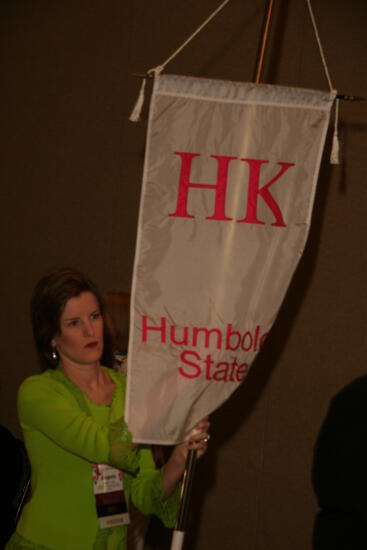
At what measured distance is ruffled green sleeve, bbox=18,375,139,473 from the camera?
235cm

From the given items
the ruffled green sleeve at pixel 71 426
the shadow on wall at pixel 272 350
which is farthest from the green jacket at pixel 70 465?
the shadow on wall at pixel 272 350

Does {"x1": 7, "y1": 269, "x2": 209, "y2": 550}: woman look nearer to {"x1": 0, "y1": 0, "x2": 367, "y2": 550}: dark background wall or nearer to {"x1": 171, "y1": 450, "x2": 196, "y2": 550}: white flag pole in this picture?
{"x1": 171, "y1": 450, "x2": 196, "y2": 550}: white flag pole

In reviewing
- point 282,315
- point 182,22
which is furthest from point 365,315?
point 182,22

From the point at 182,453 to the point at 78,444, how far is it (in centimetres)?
29

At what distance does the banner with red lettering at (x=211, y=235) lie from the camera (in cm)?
223

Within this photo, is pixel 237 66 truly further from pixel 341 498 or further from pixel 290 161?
pixel 341 498

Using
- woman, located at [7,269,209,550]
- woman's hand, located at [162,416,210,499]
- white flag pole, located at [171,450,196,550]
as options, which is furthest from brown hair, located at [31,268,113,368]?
white flag pole, located at [171,450,196,550]

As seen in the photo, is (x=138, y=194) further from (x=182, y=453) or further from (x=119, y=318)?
(x=182, y=453)

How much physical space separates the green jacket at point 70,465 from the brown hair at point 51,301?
0.13m

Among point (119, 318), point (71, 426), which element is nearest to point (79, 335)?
point (71, 426)

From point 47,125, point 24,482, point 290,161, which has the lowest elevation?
point 24,482

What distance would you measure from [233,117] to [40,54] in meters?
2.80

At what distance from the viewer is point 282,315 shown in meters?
4.32

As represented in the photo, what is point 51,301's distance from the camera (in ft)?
8.56
